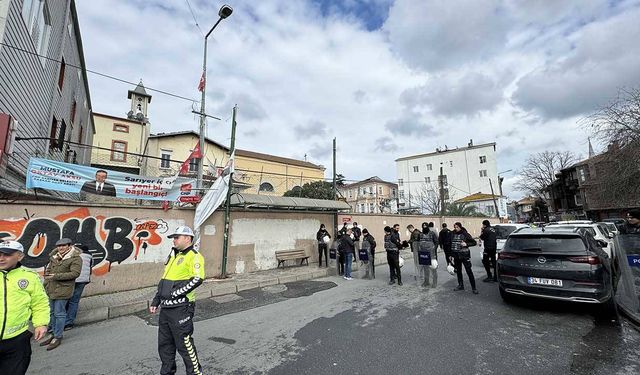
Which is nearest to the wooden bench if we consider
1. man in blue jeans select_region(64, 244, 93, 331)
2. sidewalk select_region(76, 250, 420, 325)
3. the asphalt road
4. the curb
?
sidewalk select_region(76, 250, 420, 325)

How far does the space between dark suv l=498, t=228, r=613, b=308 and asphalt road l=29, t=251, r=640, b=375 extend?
0.45 m

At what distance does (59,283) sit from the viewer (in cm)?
470

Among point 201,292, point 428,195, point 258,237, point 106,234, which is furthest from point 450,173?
point 106,234

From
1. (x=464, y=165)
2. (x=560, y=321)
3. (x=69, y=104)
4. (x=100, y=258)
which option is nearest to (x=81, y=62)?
(x=69, y=104)

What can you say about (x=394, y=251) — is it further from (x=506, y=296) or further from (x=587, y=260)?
(x=587, y=260)

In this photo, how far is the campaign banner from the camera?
22.2 feet

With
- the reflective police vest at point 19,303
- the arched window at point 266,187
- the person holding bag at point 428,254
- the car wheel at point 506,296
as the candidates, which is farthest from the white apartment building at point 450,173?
the reflective police vest at point 19,303

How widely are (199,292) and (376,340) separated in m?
5.12

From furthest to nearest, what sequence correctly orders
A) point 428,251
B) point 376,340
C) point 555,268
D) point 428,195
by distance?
point 428,195 → point 428,251 → point 555,268 → point 376,340

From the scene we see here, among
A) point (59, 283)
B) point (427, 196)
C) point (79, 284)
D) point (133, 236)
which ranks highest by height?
point (427, 196)

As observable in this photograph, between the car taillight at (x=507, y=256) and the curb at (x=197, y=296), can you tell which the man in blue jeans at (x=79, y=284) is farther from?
the car taillight at (x=507, y=256)

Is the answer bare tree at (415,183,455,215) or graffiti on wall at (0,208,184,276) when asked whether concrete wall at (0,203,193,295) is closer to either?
graffiti on wall at (0,208,184,276)

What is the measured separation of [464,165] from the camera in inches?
2191

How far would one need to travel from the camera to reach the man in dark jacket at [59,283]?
183 inches
